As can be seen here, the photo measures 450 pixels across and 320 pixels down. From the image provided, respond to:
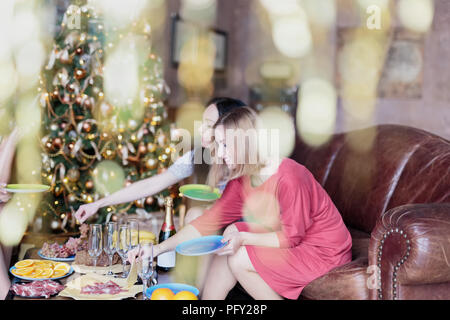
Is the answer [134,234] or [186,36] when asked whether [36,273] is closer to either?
[134,234]

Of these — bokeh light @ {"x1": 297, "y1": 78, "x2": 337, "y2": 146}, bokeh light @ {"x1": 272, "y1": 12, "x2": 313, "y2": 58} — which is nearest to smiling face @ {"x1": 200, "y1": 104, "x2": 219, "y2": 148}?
bokeh light @ {"x1": 297, "y1": 78, "x2": 337, "y2": 146}

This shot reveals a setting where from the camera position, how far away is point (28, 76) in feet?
12.9

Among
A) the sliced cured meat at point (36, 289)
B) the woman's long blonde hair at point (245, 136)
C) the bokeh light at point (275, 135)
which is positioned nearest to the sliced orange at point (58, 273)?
the sliced cured meat at point (36, 289)

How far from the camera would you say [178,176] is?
2.39 metres

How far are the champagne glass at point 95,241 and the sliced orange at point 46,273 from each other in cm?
14

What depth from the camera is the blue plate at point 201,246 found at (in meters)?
1.48

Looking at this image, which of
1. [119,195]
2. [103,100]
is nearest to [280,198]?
[119,195]

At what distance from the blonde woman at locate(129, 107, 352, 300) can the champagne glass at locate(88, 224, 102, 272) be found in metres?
0.13

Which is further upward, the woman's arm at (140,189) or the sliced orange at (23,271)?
the woman's arm at (140,189)

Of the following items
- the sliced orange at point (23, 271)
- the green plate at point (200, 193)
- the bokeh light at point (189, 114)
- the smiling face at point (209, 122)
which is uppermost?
the smiling face at point (209, 122)

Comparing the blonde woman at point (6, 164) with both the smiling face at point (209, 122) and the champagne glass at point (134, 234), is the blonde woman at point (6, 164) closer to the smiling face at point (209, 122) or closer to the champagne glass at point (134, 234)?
the champagne glass at point (134, 234)

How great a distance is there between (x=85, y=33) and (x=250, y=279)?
2.33 metres

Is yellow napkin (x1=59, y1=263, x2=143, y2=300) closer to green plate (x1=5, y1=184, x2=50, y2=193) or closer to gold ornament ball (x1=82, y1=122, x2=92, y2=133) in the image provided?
green plate (x1=5, y1=184, x2=50, y2=193)

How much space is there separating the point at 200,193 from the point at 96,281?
664mm
